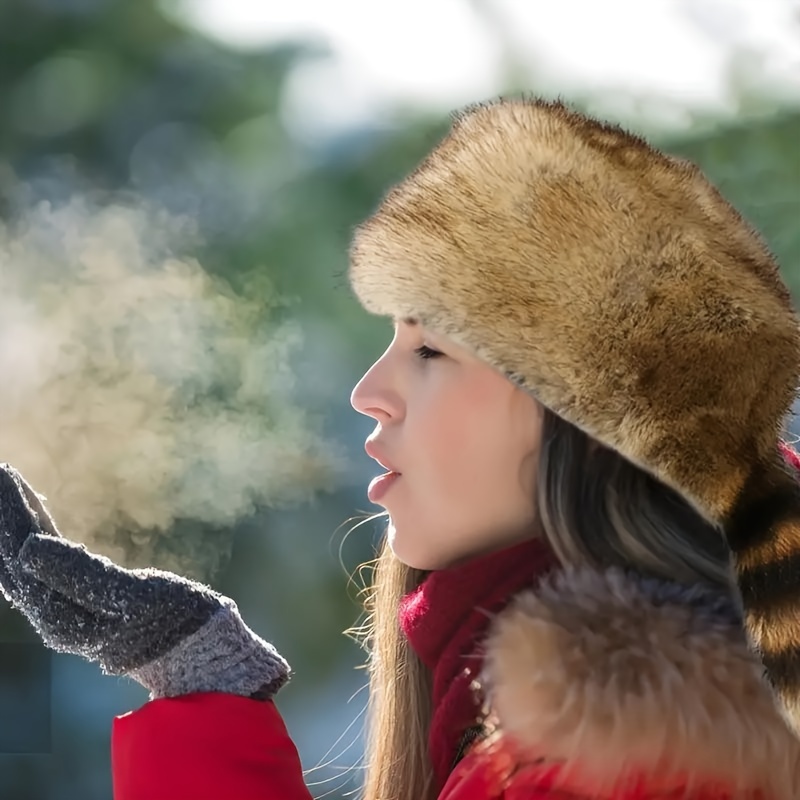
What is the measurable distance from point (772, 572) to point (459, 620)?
0.24m

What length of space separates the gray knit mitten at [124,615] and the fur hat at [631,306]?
0.31m

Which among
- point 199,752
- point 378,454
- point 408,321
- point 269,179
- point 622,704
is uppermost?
point 269,179

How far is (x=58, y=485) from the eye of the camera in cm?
139

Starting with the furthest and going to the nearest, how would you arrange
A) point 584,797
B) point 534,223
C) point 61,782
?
1. point 61,782
2. point 534,223
3. point 584,797

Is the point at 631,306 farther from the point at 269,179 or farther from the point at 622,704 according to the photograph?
the point at 269,179

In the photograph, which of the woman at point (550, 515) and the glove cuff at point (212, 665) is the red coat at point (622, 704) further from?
the glove cuff at point (212, 665)

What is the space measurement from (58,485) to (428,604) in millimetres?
769

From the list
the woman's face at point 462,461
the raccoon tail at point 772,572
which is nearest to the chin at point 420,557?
the woman's face at point 462,461

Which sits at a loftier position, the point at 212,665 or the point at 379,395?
the point at 379,395

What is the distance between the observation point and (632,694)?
2.13 ft

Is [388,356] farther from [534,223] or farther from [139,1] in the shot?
[139,1]

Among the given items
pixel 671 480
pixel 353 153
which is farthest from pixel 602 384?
pixel 353 153

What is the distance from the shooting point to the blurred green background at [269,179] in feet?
4.59

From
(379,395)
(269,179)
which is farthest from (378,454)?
(269,179)
